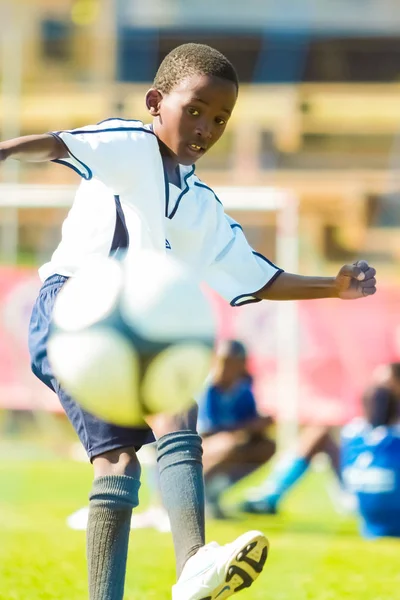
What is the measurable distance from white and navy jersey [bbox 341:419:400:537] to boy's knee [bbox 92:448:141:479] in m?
3.39

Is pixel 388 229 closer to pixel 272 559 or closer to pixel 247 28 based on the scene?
pixel 247 28

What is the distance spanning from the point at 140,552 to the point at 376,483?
167 centimetres

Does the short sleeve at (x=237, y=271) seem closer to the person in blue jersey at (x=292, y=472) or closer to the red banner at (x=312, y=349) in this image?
the person in blue jersey at (x=292, y=472)

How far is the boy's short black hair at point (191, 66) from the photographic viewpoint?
2766mm

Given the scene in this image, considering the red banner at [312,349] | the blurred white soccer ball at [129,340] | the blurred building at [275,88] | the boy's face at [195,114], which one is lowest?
the blurred white soccer ball at [129,340]

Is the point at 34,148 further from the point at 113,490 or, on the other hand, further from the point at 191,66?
the point at 113,490

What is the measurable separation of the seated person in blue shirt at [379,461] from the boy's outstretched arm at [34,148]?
360 centimetres

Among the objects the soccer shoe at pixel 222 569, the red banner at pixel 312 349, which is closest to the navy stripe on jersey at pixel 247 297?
the soccer shoe at pixel 222 569

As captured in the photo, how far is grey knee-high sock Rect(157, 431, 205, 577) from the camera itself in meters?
2.59

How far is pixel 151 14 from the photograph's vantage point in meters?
15.5

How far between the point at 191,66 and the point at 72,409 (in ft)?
2.95

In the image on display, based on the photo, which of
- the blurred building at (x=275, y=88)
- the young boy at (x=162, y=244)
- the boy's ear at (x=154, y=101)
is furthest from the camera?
the blurred building at (x=275, y=88)

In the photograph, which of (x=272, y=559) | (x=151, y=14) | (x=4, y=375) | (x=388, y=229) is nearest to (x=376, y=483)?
(x=272, y=559)

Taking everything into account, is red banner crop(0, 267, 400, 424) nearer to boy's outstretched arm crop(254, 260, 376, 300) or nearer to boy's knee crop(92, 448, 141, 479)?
boy's outstretched arm crop(254, 260, 376, 300)
